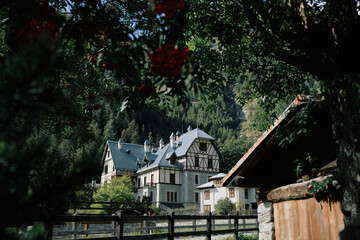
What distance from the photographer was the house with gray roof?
44.2m

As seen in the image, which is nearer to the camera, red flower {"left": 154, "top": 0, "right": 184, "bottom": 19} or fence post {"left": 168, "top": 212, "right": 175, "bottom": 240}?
red flower {"left": 154, "top": 0, "right": 184, "bottom": 19}

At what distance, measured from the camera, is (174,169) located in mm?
45188

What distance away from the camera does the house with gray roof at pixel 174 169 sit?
44.2 m

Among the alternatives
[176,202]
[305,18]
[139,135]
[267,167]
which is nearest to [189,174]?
[176,202]

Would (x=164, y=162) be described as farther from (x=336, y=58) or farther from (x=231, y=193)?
(x=336, y=58)

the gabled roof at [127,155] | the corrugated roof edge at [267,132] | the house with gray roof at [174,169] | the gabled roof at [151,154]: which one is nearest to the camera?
the corrugated roof edge at [267,132]

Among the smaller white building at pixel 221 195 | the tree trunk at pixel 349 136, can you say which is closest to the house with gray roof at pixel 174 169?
the smaller white building at pixel 221 195

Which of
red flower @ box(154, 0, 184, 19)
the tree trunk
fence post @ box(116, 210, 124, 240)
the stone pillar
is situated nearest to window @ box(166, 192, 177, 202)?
fence post @ box(116, 210, 124, 240)

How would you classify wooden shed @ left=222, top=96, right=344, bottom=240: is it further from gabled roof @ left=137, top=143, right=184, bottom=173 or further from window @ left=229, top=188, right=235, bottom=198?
gabled roof @ left=137, top=143, right=184, bottom=173

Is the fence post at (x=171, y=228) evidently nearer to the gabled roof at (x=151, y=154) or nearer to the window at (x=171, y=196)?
the gabled roof at (x=151, y=154)

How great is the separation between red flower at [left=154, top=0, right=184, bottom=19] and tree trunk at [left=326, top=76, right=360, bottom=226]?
311 cm

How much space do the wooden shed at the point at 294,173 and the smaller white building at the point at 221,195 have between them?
31.4 metres

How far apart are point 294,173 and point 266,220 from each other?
1.49 m

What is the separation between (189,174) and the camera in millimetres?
45188
